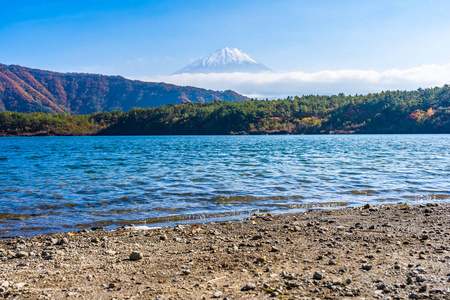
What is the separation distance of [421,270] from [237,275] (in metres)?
2.72

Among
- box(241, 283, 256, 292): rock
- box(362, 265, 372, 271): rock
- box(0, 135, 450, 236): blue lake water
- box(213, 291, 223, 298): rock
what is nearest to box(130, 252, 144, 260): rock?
box(213, 291, 223, 298): rock

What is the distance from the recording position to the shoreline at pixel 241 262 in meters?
4.95

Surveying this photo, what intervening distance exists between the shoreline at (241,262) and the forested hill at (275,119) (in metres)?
161

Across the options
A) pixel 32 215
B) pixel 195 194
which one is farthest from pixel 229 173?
pixel 32 215

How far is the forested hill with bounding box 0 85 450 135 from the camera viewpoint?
6240 inches

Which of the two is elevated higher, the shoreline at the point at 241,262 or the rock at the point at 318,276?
the rock at the point at 318,276

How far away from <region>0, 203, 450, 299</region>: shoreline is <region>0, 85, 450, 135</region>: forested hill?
527 ft

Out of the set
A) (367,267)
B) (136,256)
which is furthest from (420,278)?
(136,256)

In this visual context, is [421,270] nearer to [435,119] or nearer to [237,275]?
[237,275]

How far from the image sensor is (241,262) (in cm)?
623

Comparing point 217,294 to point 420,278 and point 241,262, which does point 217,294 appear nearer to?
point 241,262

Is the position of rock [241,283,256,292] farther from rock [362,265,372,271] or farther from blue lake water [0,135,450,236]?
blue lake water [0,135,450,236]

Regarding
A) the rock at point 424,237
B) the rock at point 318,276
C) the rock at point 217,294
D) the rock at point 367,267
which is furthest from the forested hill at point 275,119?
the rock at point 217,294

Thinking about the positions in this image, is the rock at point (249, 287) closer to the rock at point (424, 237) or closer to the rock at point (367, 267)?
the rock at point (367, 267)
